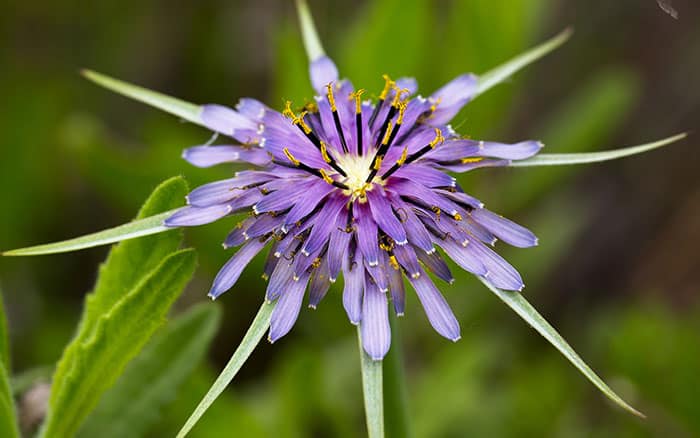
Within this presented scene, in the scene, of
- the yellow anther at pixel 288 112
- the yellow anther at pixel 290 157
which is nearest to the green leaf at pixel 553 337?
the yellow anther at pixel 290 157

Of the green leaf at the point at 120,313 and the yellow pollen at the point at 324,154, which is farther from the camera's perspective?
the yellow pollen at the point at 324,154

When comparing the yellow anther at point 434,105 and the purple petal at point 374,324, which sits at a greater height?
the yellow anther at point 434,105

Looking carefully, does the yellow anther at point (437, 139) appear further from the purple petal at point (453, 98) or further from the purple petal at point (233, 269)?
the purple petal at point (233, 269)

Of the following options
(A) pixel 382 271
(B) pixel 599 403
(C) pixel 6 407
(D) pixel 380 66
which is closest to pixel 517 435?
(B) pixel 599 403

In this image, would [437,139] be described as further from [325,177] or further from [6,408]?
[6,408]

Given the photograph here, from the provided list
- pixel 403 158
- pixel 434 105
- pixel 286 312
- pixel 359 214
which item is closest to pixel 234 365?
pixel 286 312

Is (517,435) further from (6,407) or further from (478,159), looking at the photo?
(6,407)
